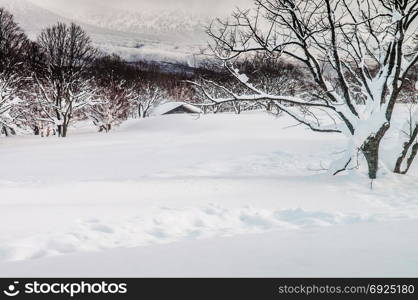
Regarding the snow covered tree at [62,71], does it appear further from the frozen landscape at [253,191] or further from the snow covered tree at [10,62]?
the frozen landscape at [253,191]

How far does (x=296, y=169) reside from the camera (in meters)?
11.8

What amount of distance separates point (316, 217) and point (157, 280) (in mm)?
3597

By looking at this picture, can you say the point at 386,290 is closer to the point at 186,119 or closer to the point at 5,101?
the point at 5,101

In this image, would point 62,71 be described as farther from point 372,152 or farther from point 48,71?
point 372,152

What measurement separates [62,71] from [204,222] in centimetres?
2598

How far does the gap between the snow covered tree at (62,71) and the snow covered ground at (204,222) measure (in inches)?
688

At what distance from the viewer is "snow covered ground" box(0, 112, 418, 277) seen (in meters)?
3.54

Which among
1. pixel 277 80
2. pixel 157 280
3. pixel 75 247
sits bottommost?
pixel 75 247

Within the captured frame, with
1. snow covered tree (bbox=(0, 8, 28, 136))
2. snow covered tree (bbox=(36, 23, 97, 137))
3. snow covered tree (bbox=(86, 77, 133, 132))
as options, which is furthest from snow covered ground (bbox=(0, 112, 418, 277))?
snow covered tree (bbox=(86, 77, 133, 132))

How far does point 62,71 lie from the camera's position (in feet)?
95.4

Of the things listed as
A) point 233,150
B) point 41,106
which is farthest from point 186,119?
point 233,150

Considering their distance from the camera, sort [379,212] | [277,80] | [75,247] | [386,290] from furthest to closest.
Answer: [277,80], [379,212], [75,247], [386,290]

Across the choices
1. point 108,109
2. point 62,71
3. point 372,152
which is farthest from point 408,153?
point 108,109

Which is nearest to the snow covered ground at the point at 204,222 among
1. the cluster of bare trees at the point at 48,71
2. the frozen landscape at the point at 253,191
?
the frozen landscape at the point at 253,191
